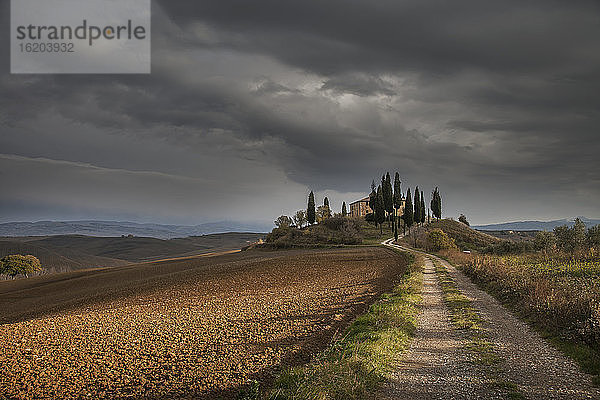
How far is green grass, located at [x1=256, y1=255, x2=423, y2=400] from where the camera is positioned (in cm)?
823

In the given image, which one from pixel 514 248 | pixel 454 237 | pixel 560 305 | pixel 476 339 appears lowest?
pixel 454 237

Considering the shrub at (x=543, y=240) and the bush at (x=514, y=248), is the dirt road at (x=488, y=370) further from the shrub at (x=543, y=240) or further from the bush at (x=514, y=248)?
the bush at (x=514, y=248)

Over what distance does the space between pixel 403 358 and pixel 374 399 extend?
284cm

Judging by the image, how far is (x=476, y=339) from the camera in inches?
481

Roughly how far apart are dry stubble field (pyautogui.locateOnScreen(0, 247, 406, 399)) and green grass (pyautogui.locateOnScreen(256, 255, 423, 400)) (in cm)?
A: 132

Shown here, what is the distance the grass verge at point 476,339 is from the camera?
8522 mm

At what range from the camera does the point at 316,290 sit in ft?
86.5

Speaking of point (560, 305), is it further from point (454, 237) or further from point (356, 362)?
A: point (454, 237)

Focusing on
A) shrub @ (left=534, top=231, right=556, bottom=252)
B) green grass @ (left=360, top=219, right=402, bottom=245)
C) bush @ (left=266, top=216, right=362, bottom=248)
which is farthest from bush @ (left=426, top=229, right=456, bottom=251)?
green grass @ (left=360, top=219, right=402, bottom=245)

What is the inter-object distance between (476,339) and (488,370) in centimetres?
289

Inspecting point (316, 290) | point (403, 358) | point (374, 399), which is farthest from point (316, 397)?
point (316, 290)

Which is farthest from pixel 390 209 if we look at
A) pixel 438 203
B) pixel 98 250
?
pixel 98 250

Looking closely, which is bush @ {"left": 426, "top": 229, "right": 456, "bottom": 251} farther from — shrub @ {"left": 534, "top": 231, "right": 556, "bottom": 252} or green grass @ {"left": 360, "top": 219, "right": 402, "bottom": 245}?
green grass @ {"left": 360, "top": 219, "right": 402, "bottom": 245}

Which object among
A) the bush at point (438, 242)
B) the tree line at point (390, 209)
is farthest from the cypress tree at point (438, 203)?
the bush at point (438, 242)
